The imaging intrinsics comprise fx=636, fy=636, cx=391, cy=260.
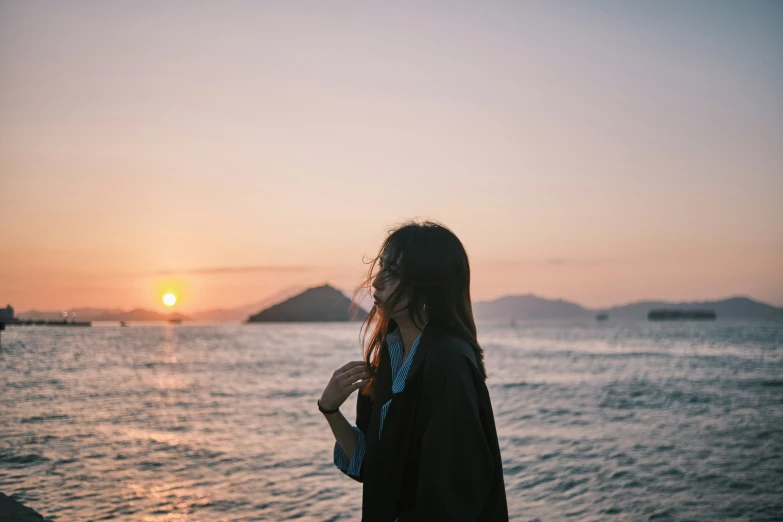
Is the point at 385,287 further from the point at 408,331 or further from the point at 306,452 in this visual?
the point at 306,452

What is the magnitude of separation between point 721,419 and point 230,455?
1675 centimetres

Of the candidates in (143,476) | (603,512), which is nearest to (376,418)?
A: (603,512)

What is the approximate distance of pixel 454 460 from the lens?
6.17 feet

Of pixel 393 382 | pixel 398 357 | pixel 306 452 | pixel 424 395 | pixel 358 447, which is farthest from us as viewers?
pixel 306 452

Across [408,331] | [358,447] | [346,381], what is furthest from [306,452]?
[408,331]

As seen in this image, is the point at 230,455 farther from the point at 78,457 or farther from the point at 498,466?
the point at 498,466

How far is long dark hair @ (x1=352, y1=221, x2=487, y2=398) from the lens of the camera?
2.19 metres

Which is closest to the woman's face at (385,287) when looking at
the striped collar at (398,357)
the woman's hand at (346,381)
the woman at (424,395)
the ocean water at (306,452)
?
the woman at (424,395)

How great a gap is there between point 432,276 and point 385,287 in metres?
0.18

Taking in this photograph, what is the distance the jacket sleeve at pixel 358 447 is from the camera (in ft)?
8.03

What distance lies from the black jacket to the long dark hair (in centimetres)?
9

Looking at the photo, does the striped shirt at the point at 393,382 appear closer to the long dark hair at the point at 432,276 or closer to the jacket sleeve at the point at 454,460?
the long dark hair at the point at 432,276

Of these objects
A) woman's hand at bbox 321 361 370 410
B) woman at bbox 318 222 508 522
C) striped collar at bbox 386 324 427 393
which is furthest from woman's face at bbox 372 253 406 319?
woman's hand at bbox 321 361 370 410

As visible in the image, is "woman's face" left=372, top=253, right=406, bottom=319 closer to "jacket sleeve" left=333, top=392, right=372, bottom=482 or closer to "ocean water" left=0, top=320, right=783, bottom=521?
"jacket sleeve" left=333, top=392, right=372, bottom=482
